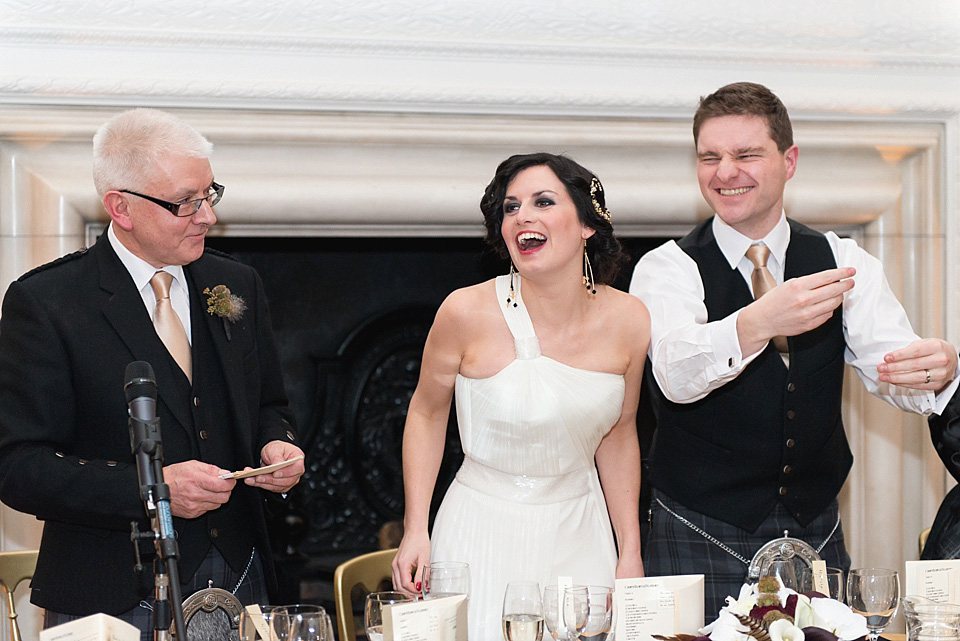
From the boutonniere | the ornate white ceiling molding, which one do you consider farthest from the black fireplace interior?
the boutonniere

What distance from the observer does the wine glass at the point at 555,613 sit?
1837 millimetres

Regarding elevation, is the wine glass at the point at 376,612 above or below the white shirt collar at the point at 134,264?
below

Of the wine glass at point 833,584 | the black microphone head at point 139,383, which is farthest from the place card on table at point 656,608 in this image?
the black microphone head at point 139,383

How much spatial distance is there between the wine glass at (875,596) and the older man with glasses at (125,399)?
126cm

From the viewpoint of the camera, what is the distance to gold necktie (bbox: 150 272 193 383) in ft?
8.05

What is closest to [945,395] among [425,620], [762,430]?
[762,430]

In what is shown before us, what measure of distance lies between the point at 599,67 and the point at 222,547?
2.19m

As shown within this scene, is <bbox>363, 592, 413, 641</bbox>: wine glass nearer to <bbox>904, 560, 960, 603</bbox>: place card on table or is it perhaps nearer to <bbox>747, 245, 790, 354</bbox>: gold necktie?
<bbox>904, 560, 960, 603</bbox>: place card on table

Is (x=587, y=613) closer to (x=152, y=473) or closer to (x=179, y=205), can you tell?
(x=152, y=473)

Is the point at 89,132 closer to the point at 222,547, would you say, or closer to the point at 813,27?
the point at 222,547

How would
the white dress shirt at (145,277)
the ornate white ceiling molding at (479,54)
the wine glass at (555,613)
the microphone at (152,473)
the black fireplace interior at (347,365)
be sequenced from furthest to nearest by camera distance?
the black fireplace interior at (347,365) < the ornate white ceiling molding at (479,54) < the white dress shirt at (145,277) < the wine glass at (555,613) < the microphone at (152,473)

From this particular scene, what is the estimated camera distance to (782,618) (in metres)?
1.73

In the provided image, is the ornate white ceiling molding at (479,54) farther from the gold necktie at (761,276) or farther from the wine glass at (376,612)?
the wine glass at (376,612)

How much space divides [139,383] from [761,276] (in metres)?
1.69
